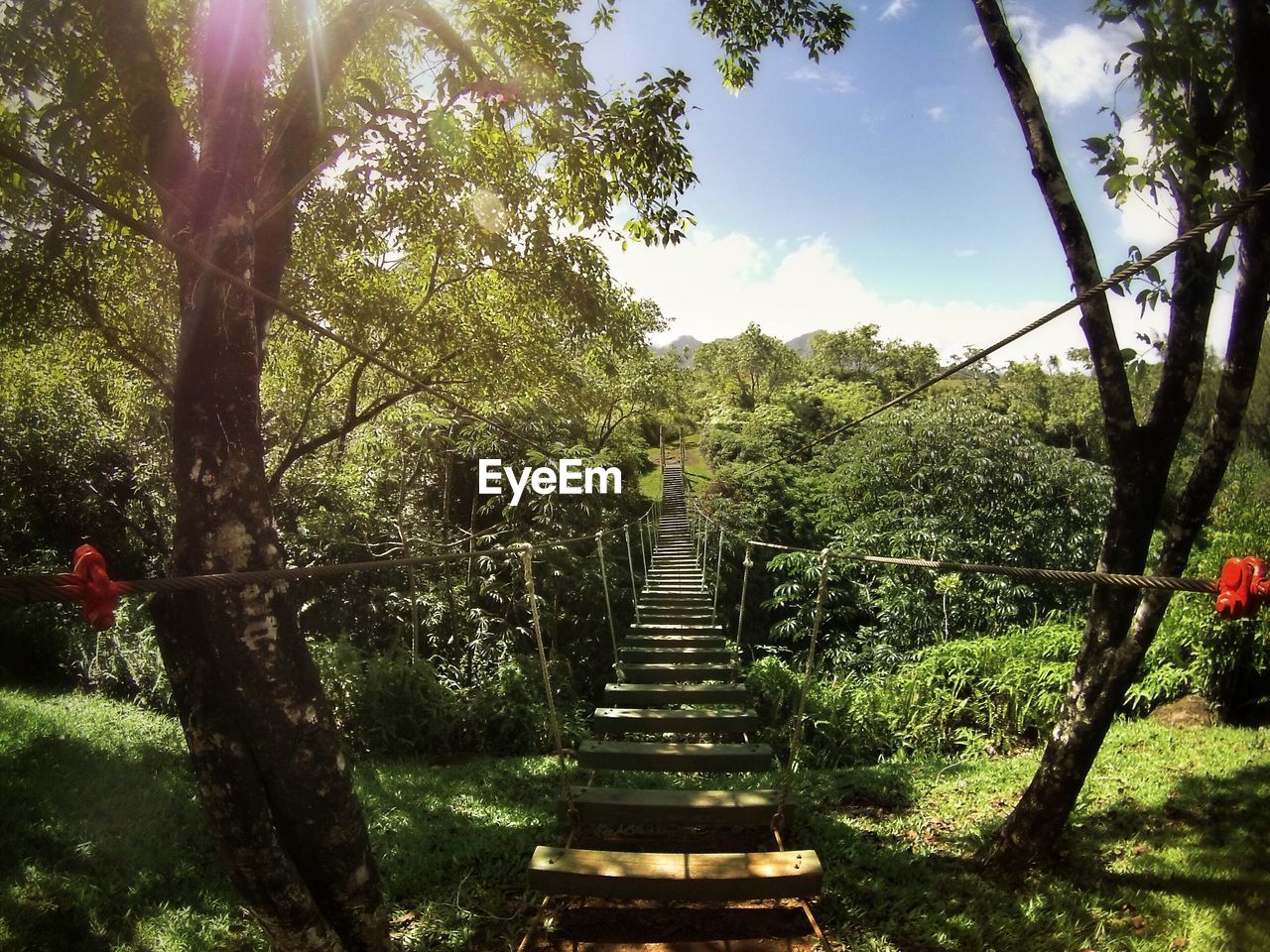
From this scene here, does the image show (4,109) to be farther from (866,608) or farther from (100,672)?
(866,608)

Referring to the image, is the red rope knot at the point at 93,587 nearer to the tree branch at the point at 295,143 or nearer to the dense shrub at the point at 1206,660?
the tree branch at the point at 295,143

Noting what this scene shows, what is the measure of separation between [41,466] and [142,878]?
7.60 m

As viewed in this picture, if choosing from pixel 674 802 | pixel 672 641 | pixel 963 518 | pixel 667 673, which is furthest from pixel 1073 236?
pixel 963 518

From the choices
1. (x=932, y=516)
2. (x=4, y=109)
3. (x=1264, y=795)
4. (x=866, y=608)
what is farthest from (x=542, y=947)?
(x=932, y=516)

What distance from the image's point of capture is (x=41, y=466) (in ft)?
26.6

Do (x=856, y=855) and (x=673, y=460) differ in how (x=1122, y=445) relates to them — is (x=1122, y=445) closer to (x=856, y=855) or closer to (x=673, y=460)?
(x=856, y=855)

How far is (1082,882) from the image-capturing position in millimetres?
2311

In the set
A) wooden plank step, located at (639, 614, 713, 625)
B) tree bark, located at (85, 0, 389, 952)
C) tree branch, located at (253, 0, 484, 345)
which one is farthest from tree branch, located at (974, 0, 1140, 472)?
wooden plank step, located at (639, 614, 713, 625)

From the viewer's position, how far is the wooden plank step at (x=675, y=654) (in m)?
4.45

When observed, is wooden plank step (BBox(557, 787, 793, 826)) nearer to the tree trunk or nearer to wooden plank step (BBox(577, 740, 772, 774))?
wooden plank step (BBox(577, 740, 772, 774))

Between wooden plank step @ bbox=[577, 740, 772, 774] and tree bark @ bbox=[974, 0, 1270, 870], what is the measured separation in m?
1.01

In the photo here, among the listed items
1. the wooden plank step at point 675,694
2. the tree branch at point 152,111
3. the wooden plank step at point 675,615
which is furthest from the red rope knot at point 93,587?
the wooden plank step at point 675,615

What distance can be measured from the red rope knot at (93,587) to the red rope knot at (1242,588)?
180cm

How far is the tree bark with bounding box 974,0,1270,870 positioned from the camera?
85.0 inches
